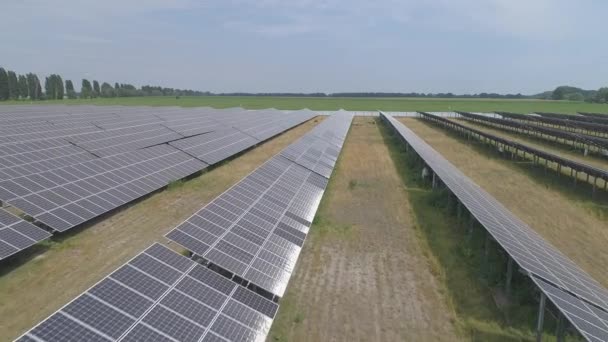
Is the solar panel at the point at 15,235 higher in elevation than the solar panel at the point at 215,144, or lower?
lower

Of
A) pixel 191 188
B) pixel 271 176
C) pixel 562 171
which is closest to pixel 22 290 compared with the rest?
pixel 271 176

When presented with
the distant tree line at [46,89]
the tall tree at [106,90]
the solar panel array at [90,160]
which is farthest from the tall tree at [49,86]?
the solar panel array at [90,160]

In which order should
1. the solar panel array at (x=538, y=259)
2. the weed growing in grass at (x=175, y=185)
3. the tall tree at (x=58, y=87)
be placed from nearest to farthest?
the solar panel array at (x=538, y=259) < the weed growing in grass at (x=175, y=185) < the tall tree at (x=58, y=87)

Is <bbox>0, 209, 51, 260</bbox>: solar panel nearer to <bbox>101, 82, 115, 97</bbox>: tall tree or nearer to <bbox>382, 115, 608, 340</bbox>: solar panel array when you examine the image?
<bbox>382, 115, 608, 340</bbox>: solar panel array

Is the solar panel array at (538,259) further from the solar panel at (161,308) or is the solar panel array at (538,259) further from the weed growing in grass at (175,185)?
the weed growing in grass at (175,185)

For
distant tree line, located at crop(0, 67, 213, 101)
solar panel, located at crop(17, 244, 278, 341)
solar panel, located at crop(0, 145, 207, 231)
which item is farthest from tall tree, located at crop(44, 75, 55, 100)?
solar panel, located at crop(17, 244, 278, 341)

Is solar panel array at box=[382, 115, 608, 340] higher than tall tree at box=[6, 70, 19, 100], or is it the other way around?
tall tree at box=[6, 70, 19, 100]

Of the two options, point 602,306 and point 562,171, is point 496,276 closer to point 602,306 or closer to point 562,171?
point 602,306
